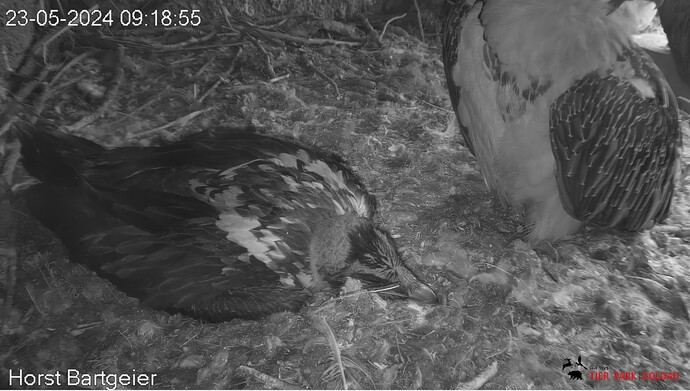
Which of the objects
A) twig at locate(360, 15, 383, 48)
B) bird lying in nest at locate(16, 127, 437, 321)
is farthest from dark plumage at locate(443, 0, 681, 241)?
twig at locate(360, 15, 383, 48)

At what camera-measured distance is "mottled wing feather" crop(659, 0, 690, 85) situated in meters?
1.63

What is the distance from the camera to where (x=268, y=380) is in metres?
1.10

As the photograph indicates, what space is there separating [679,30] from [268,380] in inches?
81.6

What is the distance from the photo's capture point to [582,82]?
120 cm

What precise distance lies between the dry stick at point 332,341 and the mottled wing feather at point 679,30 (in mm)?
Answer: 1722

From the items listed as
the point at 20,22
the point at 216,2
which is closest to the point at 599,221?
the point at 216,2

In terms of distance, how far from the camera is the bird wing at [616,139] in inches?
46.6

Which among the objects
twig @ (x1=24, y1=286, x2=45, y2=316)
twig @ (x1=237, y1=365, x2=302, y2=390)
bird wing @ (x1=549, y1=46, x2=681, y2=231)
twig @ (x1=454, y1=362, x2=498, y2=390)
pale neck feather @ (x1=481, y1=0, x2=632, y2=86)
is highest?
pale neck feather @ (x1=481, y1=0, x2=632, y2=86)

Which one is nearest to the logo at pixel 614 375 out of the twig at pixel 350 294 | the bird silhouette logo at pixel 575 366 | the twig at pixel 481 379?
the bird silhouette logo at pixel 575 366

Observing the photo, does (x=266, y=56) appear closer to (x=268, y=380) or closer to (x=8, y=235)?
(x=8, y=235)

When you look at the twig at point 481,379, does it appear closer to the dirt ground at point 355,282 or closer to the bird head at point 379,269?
the dirt ground at point 355,282

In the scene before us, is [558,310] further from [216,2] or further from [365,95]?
[216,2]

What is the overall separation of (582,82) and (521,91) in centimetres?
17

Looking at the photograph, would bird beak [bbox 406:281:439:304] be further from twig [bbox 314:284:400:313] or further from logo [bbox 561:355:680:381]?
logo [bbox 561:355:680:381]
